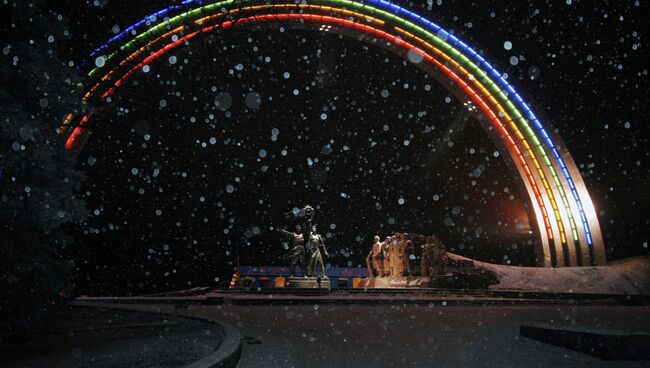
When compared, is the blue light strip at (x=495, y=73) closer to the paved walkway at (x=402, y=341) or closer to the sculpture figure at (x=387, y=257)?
the sculpture figure at (x=387, y=257)

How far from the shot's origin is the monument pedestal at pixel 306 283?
18297 millimetres

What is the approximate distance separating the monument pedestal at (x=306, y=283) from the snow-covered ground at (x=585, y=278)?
274 inches

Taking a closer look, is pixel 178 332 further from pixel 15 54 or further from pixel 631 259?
pixel 631 259

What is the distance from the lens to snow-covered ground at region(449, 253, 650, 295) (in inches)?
719

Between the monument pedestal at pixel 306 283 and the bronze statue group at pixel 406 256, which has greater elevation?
the bronze statue group at pixel 406 256

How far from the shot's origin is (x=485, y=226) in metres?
26.8

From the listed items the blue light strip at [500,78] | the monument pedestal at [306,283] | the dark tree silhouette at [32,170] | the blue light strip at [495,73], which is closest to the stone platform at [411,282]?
the monument pedestal at [306,283]

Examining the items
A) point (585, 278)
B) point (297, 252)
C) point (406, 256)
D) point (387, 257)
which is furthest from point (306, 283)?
point (585, 278)

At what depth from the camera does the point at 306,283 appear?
18359mm

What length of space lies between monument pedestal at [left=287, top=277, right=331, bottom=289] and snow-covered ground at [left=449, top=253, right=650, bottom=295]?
274 inches

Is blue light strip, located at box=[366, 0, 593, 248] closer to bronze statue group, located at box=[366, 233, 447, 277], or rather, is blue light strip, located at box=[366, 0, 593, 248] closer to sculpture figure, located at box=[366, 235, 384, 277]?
bronze statue group, located at box=[366, 233, 447, 277]

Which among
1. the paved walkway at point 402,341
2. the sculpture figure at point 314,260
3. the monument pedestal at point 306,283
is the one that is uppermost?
the sculpture figure at point 314,260

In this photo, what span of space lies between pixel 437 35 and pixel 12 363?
27.7 m

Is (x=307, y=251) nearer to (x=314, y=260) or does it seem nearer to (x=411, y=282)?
(x=314, y=260)
